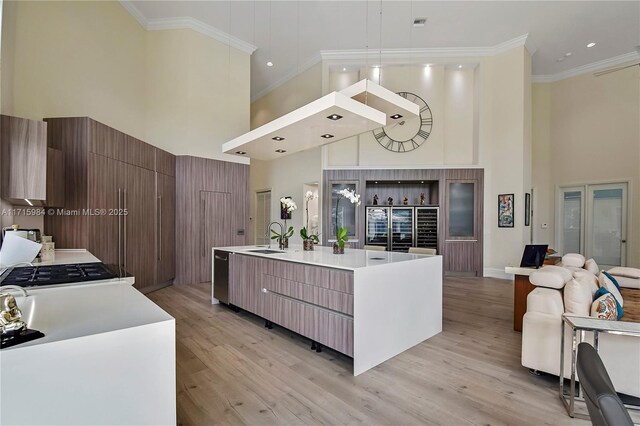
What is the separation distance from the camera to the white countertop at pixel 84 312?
3.12 feet

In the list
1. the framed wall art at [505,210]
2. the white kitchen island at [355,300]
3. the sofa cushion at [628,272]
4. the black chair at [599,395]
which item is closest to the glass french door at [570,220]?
the framed wall art at [505,210]

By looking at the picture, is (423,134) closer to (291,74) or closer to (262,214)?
(291,74)

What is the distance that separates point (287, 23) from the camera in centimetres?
605

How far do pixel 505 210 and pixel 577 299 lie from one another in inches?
185

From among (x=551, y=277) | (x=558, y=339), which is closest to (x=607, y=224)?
(x=551, y=277)

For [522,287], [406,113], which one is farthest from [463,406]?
[406,113]

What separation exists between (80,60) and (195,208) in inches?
106

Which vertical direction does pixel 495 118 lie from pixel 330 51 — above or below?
below

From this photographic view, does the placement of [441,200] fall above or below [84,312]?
above

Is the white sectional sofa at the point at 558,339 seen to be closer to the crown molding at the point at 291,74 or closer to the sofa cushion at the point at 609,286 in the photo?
the sofa cushion at the point at 609,286

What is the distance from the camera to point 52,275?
1.92 m

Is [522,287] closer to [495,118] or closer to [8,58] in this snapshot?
[495,118]

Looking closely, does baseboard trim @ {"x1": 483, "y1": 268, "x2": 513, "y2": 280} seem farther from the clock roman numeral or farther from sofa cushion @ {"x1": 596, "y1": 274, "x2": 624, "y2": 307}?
sofa cushion @ {"x1": 596, "y1": 274, "x2": 624, "y2": 307}

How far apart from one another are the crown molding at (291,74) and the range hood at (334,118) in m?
4.20
